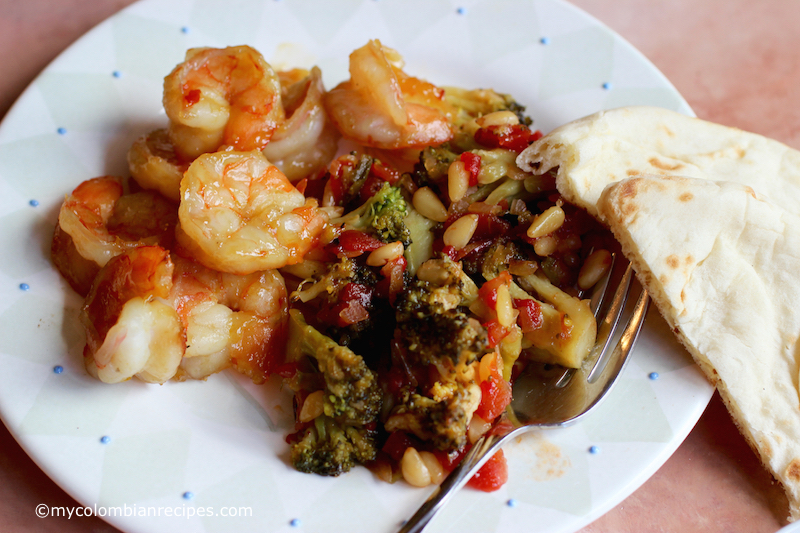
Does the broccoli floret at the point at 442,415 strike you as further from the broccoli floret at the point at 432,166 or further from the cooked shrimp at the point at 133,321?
the broccoli floret at the point at 432,166

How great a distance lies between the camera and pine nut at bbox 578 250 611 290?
3354 millimetres

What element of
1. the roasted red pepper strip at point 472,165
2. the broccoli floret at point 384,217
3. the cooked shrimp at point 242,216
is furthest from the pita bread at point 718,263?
the cooked shrimp at point 242,216

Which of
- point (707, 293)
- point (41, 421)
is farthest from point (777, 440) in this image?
point (41, 421)

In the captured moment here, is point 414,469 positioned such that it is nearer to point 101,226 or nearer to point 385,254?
point 385,254

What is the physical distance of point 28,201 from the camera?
3.43 meters

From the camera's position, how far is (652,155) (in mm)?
3594

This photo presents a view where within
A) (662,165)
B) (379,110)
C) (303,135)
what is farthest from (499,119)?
(303,135)

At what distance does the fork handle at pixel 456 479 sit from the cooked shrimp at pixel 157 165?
212 centimetres

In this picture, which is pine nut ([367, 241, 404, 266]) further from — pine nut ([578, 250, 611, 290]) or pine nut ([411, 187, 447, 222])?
pine nut ([578, 250, 611, 290])

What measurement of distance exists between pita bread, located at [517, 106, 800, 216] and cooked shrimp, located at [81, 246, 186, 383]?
6.81 feet

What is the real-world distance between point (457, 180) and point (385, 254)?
24.7 inches

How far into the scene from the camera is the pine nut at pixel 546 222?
3.24 meters

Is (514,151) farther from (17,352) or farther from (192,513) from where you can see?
(17,352)

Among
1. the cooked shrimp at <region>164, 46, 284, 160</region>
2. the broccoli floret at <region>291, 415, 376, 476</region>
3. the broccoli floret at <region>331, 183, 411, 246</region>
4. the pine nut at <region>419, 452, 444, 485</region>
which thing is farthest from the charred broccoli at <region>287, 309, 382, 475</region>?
the cooked shrimp at <region>164, 46, 284, 160</region>
